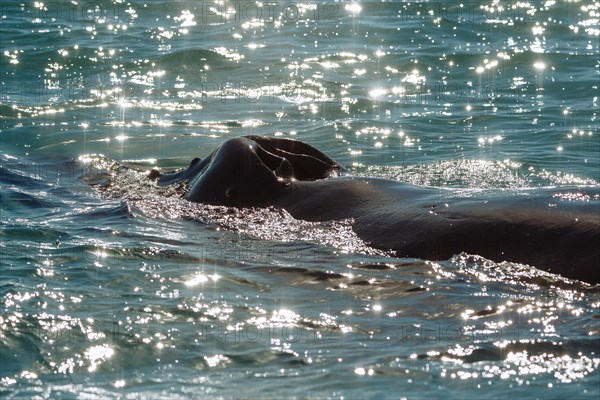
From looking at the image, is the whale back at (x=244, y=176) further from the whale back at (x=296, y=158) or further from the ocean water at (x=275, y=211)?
the ocean water at (x=275, y=211)

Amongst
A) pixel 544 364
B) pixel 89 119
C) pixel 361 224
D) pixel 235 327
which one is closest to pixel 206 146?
pixel 89 119

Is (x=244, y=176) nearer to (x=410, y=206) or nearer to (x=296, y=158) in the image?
(x=296, y=158)

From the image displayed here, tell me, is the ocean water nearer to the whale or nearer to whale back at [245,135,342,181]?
the whale

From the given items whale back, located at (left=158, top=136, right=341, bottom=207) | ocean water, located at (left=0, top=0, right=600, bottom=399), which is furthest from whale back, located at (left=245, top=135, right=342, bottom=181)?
ocean water, located at (left=0, top=0, right=600, bottom=399)

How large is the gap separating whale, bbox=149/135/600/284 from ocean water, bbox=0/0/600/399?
0.32 ft

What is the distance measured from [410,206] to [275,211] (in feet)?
3.05

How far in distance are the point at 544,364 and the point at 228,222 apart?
280 centimetres

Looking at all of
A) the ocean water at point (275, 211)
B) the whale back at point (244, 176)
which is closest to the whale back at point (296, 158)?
the whale back at point (244, 176)

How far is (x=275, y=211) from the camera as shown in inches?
285

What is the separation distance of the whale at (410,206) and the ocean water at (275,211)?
10 centimetres

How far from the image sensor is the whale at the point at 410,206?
236 inches

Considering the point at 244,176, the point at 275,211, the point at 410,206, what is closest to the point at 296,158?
the point at 244,176

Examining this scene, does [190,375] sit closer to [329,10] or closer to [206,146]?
[206,146]

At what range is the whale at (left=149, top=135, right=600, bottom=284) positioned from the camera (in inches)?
236
